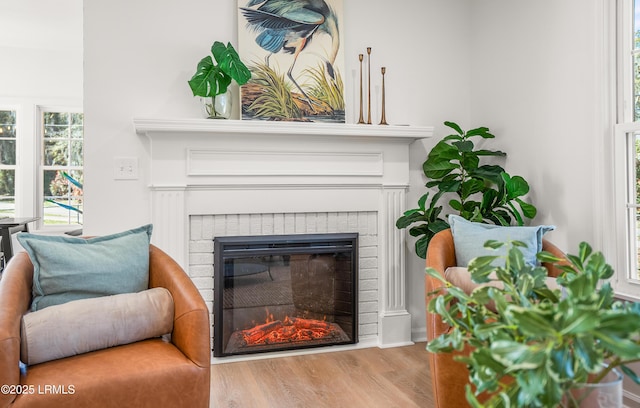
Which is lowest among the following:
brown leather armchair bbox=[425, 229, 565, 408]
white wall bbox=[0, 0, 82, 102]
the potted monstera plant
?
brown leather armchair bbox=[425, 229, 565, 408]

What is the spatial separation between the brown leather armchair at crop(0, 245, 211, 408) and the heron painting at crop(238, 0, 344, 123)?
57.3 inches

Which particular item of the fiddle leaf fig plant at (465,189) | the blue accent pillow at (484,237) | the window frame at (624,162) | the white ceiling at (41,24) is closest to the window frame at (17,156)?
the white ceiling at (41,24)

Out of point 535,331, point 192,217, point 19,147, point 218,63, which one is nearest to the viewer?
point 535,331

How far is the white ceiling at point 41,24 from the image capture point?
4.07m

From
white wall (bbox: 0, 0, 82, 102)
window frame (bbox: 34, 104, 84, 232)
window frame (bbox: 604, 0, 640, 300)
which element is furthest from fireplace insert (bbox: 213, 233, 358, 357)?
window frame (bbox: 34, 104, 84, 232)

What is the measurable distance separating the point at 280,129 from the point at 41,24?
3341 millimetres

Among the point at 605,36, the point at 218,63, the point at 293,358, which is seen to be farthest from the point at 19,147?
the point at 605,36

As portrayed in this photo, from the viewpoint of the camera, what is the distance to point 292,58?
2.97 m

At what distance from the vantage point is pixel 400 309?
3.15 metres

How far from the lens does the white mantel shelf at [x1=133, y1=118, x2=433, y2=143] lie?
102 inches

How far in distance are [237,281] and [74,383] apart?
4.82 ft

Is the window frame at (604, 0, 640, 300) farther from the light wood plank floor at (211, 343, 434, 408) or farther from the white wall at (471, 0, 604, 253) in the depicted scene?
the light wood plank floor at (211, 343, 434, 408)

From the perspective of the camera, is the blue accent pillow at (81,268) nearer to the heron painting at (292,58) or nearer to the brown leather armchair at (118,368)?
the brown leather armchair at (118,368)

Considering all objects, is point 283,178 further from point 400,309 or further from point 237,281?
point 400,309
